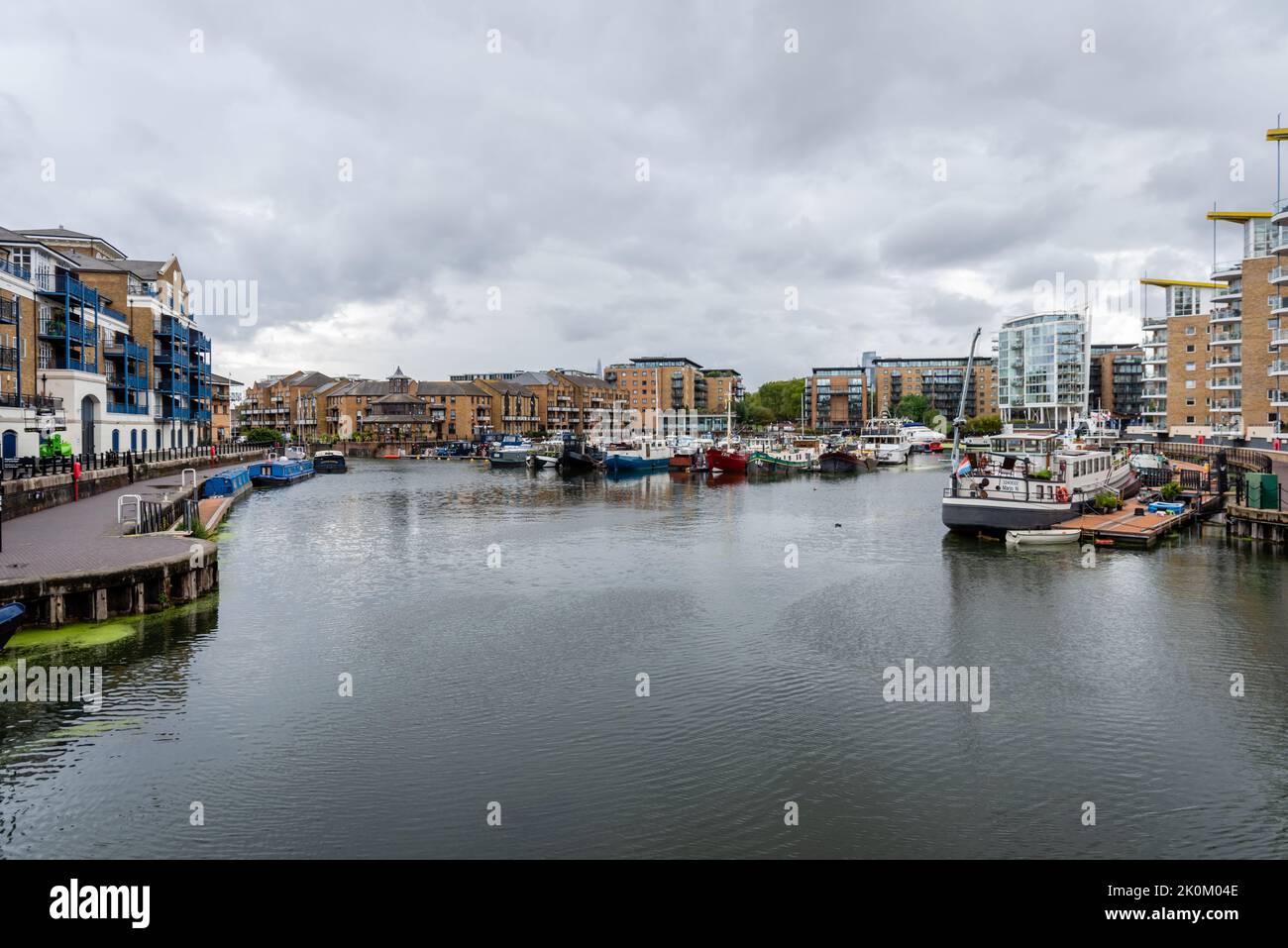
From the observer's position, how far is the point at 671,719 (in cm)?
1546

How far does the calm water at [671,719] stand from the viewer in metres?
11.5

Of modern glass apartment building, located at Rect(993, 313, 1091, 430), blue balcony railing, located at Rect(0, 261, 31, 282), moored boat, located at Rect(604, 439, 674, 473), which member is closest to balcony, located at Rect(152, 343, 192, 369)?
blue balcony railing, located at Rect(0, 261, 31, 282)

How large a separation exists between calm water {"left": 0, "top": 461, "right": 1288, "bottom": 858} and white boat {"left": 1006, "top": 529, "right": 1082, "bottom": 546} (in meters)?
3.66

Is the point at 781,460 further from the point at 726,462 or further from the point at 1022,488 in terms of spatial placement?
the point at 1022,488

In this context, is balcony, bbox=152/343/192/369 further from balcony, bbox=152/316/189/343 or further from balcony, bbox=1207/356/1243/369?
balcony, bbox=1207/356/1243/369

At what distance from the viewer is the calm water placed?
37.6 ft

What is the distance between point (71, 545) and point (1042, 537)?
117 ft

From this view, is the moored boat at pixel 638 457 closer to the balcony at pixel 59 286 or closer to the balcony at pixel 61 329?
the balcony at pixel 61 329

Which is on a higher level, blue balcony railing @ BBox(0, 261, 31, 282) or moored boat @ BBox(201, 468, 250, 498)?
blue balcony railing @ BBox(0, 261, 31, 282)

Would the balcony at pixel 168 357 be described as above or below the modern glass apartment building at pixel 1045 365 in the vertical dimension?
below

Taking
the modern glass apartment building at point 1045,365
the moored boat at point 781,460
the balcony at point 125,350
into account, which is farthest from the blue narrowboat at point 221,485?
the modern glass apartment building at point 1045,365

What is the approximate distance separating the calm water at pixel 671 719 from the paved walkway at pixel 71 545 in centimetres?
211

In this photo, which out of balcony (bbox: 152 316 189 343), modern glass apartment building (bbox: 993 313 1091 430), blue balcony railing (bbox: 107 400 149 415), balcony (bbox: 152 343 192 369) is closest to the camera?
blue balcony railing (bbox: 107 400 149 415)
